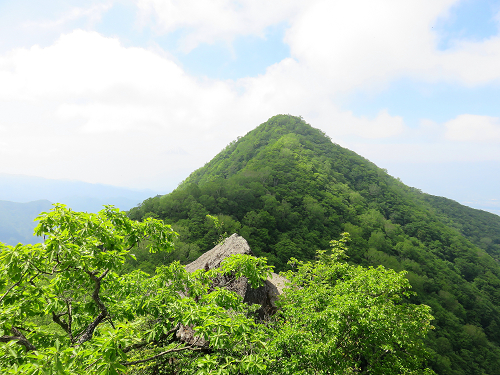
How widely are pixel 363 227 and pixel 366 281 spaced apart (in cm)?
4691

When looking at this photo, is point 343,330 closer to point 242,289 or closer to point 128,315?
point 242,289

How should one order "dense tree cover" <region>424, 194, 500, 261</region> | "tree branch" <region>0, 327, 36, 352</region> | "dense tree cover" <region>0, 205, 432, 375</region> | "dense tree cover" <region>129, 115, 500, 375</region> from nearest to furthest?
"dense tree cover" <region>0, 205, 432, 375</region> < "tree branch" <region>0, 327, 36, 352</region> < "dense tree cover" <region>129, 115, 500, 375</region> < "dense tree cover" <region>424, 194, 500, 261</region>

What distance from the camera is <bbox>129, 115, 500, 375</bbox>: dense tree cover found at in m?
35.4

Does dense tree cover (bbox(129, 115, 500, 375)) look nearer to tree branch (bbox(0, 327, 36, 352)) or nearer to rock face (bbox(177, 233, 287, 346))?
rock face (bbox(177, 233, 287, 346))

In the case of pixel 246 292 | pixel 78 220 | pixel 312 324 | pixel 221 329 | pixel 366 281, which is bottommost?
pixel 246 292

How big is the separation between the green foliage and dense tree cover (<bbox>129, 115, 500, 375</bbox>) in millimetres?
25197

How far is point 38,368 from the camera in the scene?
104 inches

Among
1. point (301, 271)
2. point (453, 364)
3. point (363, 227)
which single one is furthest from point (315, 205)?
point (301, 271)

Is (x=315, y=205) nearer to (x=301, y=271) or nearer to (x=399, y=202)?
(x=399, y=202)

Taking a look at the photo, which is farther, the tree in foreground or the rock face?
the rock face

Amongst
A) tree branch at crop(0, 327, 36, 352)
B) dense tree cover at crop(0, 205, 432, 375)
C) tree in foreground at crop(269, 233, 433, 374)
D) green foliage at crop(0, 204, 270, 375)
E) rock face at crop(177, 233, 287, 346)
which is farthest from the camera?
rock face at crop(177, 233, 287, 346)

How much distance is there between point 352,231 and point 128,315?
50904mm

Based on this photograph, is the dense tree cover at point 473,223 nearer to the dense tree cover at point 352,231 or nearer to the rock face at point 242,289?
the dense tree cover at point 352,231

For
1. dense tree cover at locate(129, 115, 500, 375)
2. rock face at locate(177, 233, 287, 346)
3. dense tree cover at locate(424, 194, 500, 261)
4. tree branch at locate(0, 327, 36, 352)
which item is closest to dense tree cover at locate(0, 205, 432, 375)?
tree branch at locate(0, 327, 36, 352)
